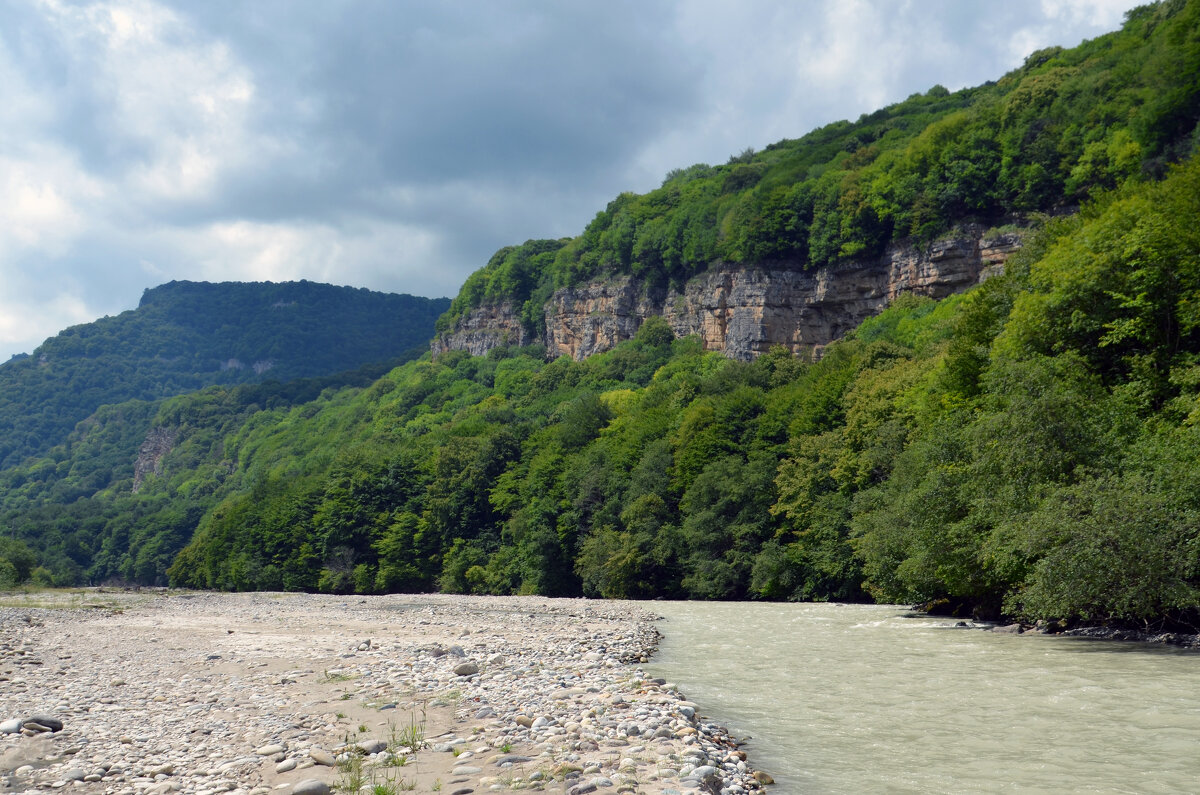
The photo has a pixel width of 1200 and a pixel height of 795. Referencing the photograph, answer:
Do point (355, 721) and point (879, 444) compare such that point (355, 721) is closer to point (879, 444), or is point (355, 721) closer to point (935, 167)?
point (879, 444)

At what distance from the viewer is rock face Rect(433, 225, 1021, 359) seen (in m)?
100

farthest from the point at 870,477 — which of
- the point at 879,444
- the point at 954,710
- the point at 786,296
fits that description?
the point at 786,296

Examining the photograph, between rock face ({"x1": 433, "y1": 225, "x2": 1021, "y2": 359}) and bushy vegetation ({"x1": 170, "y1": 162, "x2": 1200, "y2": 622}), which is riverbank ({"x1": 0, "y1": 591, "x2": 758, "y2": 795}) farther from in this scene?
rock face ({"x1": 433, "y1": 225, "x2": 1021, "y2": 359})

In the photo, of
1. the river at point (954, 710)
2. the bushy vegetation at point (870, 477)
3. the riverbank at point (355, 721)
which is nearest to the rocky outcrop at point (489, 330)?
the bushy vegetation at point (870, 477)

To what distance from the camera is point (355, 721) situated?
13.9 m

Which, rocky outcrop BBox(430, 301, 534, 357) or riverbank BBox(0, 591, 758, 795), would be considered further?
rocky outcrop BBox(430, 301, 534, 357)

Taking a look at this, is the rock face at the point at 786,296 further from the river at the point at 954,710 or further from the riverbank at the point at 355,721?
the riverbank at the point at 355,721

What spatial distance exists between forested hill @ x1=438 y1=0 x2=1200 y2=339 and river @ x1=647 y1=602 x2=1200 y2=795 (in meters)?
64.2

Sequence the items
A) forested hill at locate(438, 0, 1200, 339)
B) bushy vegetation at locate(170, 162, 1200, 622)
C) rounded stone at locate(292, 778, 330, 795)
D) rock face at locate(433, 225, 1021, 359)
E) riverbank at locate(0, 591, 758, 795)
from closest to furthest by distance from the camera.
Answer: rounded stone at locate(292, 778, 330, 795) → riverbank at locate(0, 591, 758, 795) → bushy vegetation at locate(170, 162, 1200, 622) → forested hill at locate(438, 0, 1200, 339) → rock face at locate(433, 225, 1021, 359)

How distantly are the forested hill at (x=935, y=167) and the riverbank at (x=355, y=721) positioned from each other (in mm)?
73078

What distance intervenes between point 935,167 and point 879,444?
68.9m

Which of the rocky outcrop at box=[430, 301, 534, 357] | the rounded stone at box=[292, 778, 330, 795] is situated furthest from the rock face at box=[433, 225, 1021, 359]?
the rounded stone at box=[292, 778, 330, 795]

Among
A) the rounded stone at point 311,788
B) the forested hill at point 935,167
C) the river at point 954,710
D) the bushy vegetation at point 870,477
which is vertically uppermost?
the forested hill at point 935,167

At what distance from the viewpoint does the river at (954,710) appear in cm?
1105
